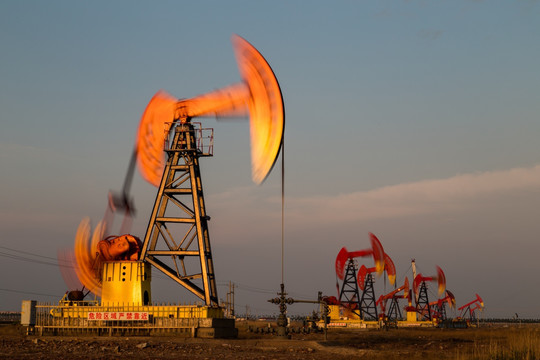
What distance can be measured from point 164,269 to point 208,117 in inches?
400

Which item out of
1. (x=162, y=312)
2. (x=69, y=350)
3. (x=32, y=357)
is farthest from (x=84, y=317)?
(x=32, y=357)

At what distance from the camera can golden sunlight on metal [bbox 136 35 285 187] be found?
1363 inches

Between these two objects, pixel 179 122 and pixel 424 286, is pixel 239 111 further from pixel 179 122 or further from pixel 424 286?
pixel 424 286


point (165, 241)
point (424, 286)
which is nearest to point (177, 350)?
point (165, 241)

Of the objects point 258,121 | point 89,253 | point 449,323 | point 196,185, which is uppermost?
point 258,121

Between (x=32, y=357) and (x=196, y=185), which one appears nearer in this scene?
(x=32, y=357)

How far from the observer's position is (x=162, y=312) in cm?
3831

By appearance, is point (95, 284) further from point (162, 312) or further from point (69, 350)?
point (69, 350)

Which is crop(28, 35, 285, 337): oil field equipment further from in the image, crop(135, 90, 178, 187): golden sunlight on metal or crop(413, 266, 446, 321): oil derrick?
crop(413, 266, 446, 321): oil derrick

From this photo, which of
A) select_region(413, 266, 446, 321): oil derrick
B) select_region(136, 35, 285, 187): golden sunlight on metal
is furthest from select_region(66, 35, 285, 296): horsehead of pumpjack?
select_region(413, 266, 446, 321): oil derrick

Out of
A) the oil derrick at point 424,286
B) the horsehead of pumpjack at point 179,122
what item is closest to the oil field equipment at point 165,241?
the horsehead of pumpjack at point 179,122

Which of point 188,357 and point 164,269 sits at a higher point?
point 164,269

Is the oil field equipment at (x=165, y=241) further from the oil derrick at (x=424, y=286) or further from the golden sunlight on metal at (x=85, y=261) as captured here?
the oil derrick at (x=424, y=286)

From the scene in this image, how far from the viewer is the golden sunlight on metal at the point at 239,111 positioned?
34.6 meters
